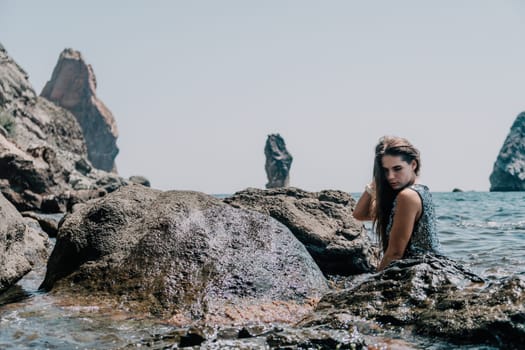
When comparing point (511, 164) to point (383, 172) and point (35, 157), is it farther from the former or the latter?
point (383, 172)

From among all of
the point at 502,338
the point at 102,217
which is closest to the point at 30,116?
the point at 102,217

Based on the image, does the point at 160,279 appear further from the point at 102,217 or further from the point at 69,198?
the point at 69,198

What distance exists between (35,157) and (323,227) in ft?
69.3

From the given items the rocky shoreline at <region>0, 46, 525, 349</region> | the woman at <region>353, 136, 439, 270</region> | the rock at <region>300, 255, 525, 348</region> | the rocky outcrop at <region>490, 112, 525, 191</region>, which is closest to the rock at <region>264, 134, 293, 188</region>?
the rocky outcrop at <region>490, 112, 525, 191</region>

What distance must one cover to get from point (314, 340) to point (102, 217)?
3.73 m

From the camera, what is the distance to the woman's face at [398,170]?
16.8 ft

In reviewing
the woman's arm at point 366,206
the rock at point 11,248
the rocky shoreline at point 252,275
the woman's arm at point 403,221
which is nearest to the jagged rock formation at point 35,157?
the rocky shoreline at point 252,275

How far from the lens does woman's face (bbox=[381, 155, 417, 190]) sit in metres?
5.12

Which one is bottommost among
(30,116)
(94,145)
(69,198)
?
(69,198)

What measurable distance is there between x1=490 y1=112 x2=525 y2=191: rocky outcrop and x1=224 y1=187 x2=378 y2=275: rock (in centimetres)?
10993

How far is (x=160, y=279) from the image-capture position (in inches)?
213

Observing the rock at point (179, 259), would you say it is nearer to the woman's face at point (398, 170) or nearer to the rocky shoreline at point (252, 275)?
the rocky shoreline at point (252, 275)

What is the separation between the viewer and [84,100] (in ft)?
513

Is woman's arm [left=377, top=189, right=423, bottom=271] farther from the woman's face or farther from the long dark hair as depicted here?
the long dark hair
